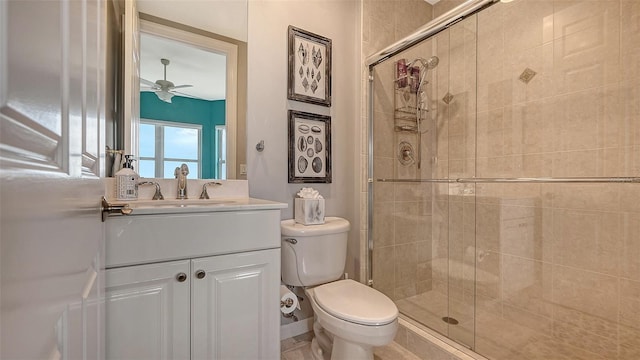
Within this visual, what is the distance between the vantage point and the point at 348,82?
195 cm

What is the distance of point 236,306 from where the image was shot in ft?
3.46

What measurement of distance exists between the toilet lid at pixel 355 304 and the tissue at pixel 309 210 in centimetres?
35

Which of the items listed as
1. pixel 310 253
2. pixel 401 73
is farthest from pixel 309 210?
pixel 401 73

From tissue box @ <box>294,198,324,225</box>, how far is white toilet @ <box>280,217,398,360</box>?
40mm

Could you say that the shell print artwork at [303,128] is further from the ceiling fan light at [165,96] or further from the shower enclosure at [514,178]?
the ceiling fan light at [165,96]

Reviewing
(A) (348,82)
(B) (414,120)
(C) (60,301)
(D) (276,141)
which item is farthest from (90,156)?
(B) (414,120)

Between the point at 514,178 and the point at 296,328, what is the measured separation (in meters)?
1.66

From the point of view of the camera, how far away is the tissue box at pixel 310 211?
5.05 feet

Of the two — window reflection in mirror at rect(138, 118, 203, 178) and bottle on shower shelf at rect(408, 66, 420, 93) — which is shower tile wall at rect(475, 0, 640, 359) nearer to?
bottle on shower shelf at rect(408, 66, 420, 93)

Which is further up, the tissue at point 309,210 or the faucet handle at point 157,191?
the faucet handle at point 157,191

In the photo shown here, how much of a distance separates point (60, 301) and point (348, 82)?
1.90 meters

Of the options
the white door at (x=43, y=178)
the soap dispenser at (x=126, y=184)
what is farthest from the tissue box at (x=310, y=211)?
the white door at (x=43, y=178)

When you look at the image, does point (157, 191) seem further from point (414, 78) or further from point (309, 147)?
point (414, 78)

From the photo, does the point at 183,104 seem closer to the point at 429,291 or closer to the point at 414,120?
the point at 414,120
